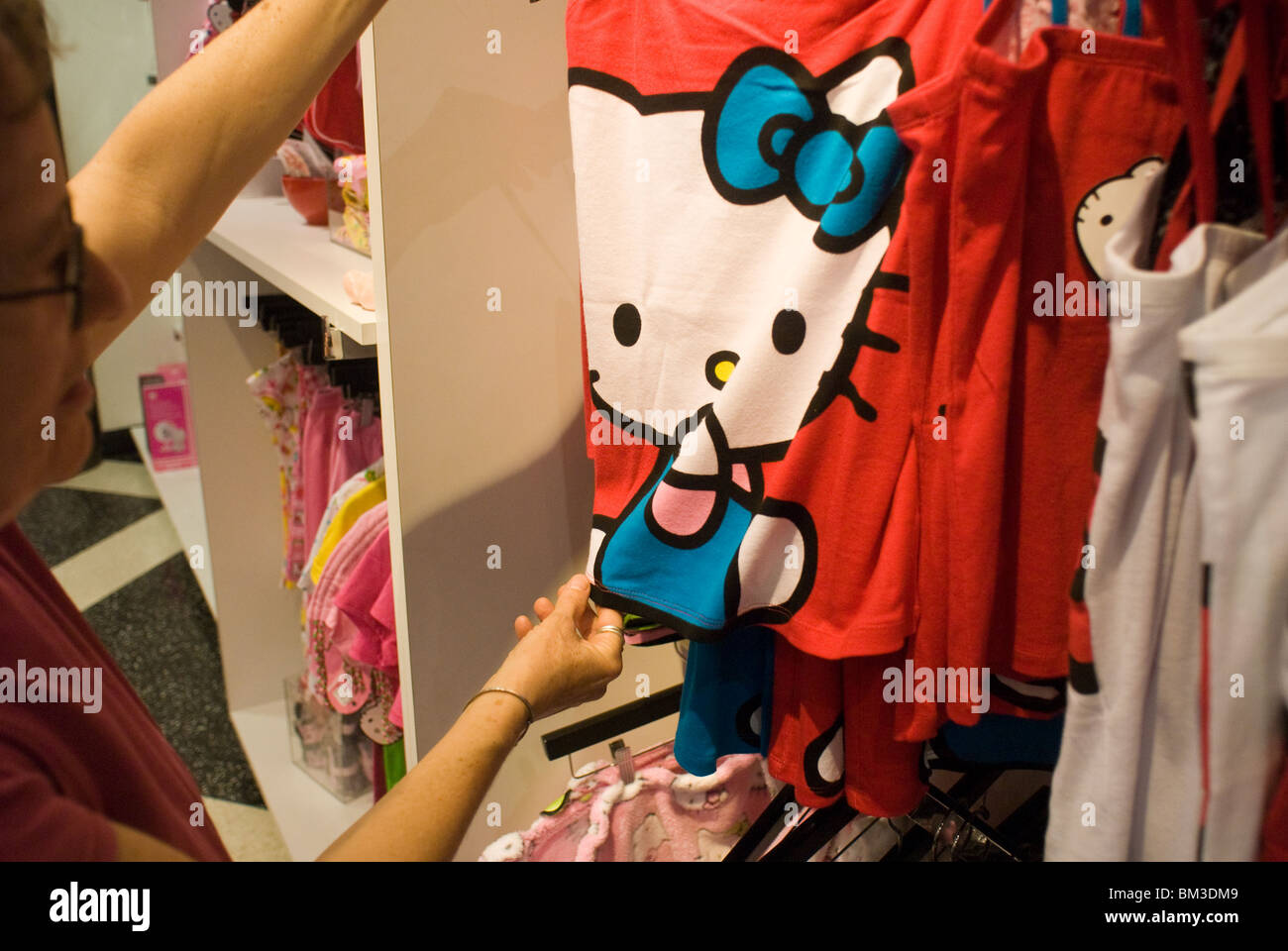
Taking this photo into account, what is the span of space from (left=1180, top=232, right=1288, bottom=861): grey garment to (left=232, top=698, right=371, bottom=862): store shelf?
1309mm

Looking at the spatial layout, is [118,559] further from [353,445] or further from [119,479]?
[353,445]

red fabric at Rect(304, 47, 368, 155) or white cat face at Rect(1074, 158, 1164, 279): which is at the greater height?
red fabric at Rect(304, 47, 368, 155)

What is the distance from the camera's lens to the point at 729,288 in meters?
0.64

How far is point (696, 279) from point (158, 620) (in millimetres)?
2004

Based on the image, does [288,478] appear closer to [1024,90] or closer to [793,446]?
[793,446]

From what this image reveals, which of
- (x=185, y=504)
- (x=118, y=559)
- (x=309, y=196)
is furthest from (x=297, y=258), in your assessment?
(x=118, y=559)

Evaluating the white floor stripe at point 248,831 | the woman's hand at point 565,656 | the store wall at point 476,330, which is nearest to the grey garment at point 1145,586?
the woman's hand at point 565,656

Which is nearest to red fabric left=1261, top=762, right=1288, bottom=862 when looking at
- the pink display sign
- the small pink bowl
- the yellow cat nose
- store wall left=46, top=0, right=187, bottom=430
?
the yellow cat nose

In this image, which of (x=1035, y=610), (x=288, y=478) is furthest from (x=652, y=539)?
(x=288, y=478)

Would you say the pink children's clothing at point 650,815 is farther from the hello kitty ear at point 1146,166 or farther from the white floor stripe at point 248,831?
the white floor stripe at point 248,831

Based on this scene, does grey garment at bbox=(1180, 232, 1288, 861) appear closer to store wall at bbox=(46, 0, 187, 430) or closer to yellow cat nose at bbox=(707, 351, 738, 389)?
yellow cat nose at bbox=(707, 351, 738, 389)

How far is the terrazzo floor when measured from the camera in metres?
1.71
